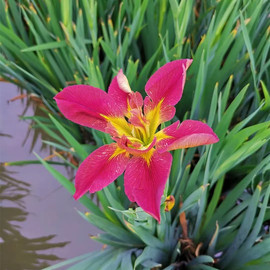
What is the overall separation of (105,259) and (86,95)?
37 centimetres

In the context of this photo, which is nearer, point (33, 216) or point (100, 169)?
point (100, 169)

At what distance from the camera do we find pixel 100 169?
0.38 metres

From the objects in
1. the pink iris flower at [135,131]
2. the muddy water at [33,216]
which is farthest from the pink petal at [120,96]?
the muddy water at [33,216]

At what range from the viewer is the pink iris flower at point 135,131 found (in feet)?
1.13

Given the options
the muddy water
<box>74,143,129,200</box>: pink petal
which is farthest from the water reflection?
<box>74,143,129,200</box>: pink petal

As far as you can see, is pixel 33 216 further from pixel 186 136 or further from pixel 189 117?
pixel 186 136

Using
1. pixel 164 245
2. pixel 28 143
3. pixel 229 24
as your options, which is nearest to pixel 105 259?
pixel 164 245

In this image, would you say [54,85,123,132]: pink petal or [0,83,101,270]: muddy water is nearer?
[54,85,123,132]: pink petal

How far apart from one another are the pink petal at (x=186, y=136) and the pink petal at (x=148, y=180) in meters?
0.02

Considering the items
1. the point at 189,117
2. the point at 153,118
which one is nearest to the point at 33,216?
the point at 189,117

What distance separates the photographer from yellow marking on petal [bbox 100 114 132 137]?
407mm

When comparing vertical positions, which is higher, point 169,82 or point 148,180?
point 169,82

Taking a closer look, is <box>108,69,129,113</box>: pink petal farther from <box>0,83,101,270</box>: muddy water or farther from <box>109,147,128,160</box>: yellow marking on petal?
<box>0,83,101,270</box>: muddy water

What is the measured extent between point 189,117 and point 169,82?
0.39 m
